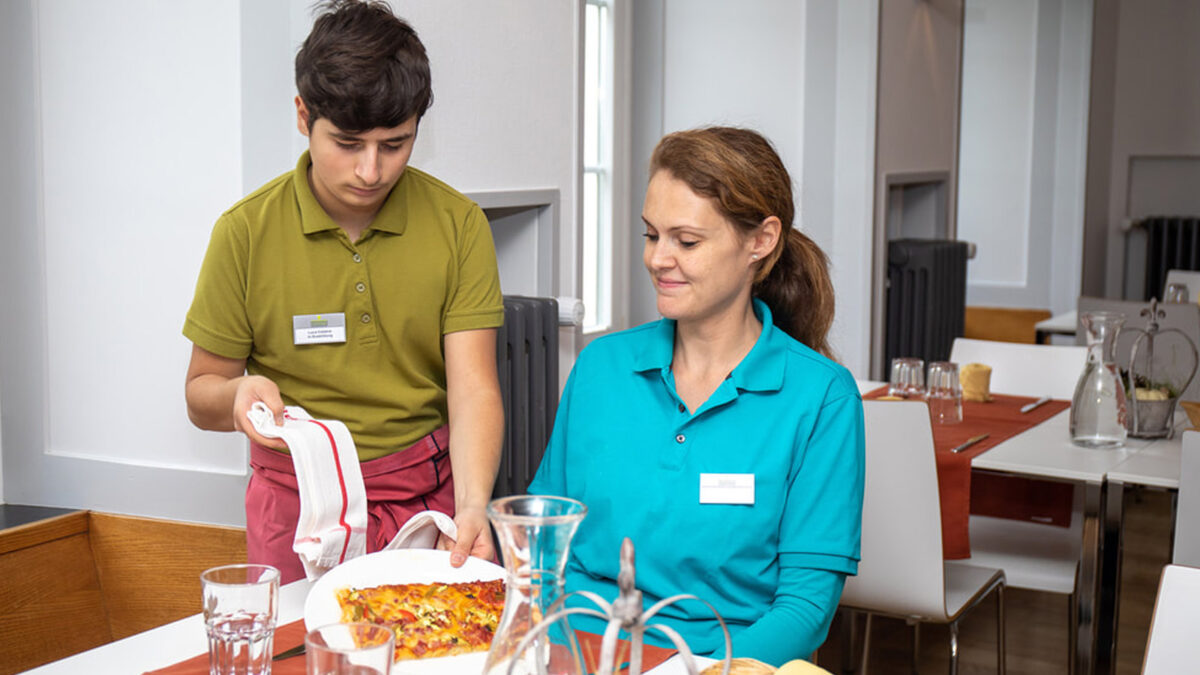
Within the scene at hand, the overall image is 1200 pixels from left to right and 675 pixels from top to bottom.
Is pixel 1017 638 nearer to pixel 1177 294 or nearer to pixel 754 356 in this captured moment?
pixel 1177 294

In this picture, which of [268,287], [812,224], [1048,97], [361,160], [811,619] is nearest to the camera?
[811,619]

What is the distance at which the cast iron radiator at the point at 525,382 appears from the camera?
282 centimetres

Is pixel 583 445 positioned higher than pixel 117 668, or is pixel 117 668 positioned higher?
pixel 583 445

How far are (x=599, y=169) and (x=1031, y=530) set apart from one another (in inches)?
80.9

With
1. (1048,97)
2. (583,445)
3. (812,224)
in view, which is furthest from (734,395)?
(1048,97)

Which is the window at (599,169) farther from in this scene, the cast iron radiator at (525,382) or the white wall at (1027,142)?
the white wall at (1027,142)

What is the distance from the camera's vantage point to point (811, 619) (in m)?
1.56

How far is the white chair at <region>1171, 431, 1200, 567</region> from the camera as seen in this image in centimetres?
224

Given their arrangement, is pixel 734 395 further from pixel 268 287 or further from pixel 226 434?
pixel 226 434

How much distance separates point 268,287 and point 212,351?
0.42 ft

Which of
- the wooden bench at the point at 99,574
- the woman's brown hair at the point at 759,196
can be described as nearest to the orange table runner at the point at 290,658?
the woman's brown hair at the point at 759,196

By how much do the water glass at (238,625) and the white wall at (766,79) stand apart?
3532 mm

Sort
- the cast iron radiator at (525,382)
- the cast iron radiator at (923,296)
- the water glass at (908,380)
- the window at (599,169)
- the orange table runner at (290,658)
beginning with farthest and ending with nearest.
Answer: the cast iron radiator at (923,296)
the window at (599,169)
the water glass at (908,380)
the cast iron radiator at (525,382)
the orange table runner at (290,658)

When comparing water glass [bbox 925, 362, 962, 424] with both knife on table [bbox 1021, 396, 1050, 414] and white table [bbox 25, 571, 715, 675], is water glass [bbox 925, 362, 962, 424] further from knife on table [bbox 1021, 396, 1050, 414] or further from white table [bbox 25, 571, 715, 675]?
white table [bbox 25, 571, 715, 675]
